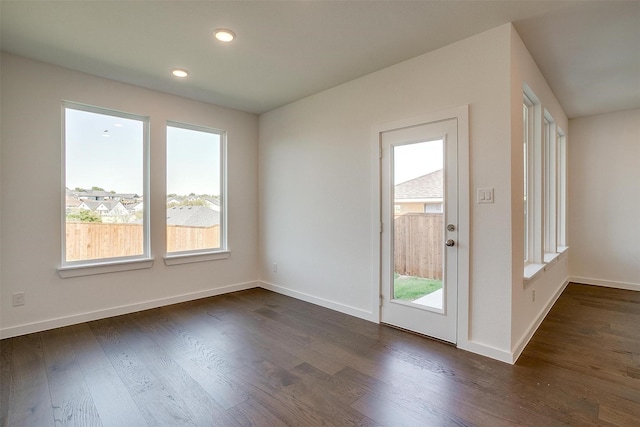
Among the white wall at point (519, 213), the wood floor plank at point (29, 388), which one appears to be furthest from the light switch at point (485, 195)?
the wood floor plank at point (29, 388)

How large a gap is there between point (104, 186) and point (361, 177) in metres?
2.92

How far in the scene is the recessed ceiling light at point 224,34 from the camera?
2.54 m

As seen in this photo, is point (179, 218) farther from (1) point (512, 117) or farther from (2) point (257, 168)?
(1) point (512, 117)

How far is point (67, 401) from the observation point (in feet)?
6.46

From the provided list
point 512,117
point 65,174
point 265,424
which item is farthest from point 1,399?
point 512,117

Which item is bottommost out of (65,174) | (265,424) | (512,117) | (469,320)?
(265,424)

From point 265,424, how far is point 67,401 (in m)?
1.29

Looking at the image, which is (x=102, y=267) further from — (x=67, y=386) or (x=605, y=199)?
(x=605, y=199)

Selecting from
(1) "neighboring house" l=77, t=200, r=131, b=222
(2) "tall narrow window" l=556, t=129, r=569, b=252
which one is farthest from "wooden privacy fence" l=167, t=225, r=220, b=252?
(2) "tall narrow window" l=556, t=129, r=569, b=252

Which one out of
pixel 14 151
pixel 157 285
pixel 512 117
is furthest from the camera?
pixel 157 285

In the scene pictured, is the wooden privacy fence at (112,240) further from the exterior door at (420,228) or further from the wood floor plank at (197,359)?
the exterior door at (420,228)

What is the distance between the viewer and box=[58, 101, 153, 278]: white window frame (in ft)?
10.7

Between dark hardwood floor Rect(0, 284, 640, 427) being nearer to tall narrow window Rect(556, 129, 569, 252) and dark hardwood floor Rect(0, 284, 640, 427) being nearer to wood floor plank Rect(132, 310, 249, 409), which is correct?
wood floor plank Rect(132, 310, 249, 409)

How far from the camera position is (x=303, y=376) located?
226 centimetres
